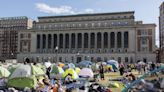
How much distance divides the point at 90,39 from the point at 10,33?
169 feet

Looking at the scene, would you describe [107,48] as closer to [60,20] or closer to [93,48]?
[93,48]

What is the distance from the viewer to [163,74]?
1020 cm

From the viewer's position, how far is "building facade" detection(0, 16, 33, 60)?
468 feet

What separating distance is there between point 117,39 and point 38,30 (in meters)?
33.9

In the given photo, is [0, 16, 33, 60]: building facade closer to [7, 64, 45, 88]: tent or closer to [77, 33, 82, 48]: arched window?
[77, 33, 82, 48]: arched window

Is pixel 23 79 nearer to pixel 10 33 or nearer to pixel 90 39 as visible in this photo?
pixel 90 39

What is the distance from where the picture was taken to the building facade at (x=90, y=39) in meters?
107

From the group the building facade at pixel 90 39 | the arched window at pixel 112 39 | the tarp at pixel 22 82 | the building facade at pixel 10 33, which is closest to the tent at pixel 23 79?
the tarp at pixel 22 82

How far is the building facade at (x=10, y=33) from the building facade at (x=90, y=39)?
19735 mm

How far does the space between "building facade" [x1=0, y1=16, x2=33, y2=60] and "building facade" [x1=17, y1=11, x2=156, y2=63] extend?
19.7 metres

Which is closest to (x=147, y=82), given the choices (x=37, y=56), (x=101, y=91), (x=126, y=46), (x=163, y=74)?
(x=163, y=74)

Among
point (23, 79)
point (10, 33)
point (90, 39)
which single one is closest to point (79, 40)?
point (90, 39)

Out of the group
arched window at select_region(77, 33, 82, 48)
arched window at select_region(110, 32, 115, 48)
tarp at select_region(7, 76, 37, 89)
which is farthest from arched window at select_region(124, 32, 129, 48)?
tarp at select_region(7, 76, 37, 89)

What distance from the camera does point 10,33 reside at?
145 meters
